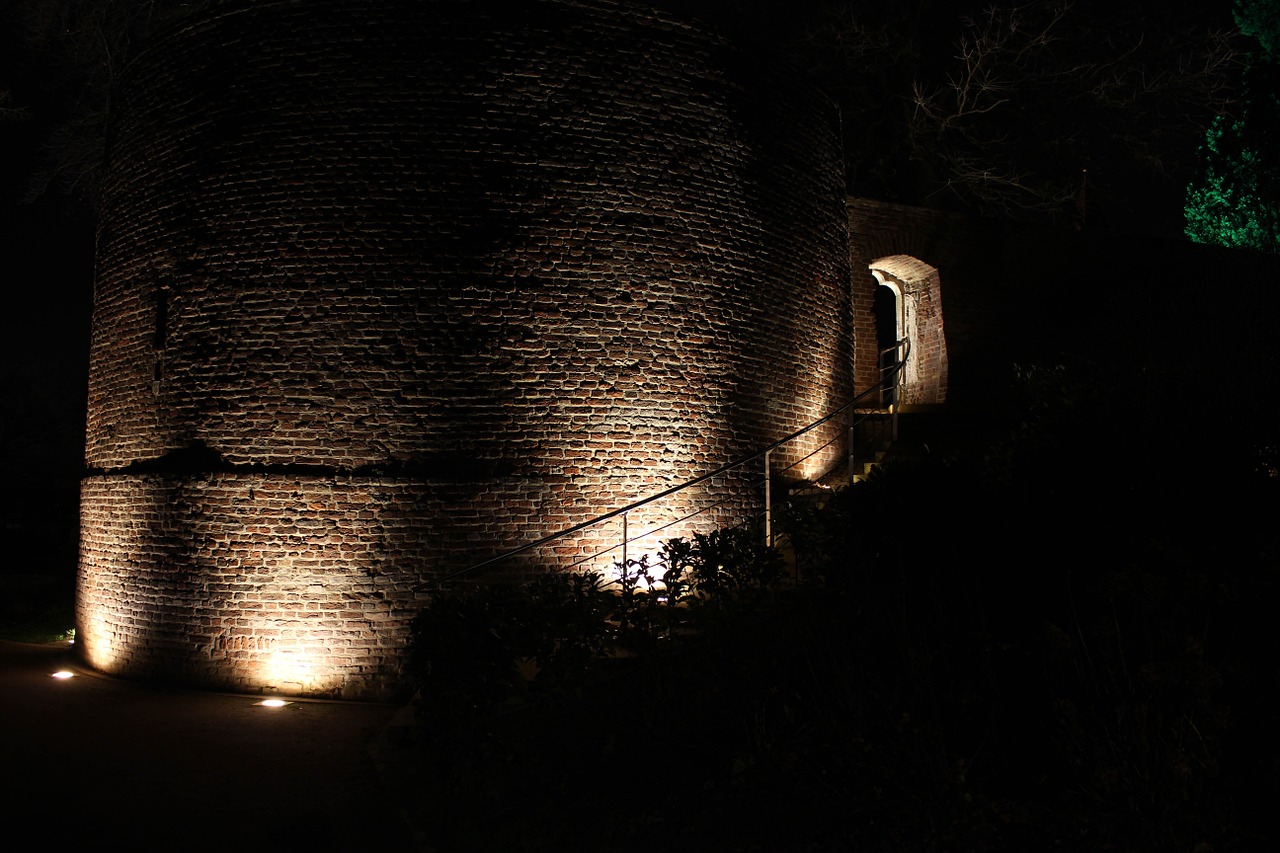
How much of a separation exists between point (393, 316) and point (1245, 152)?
56.7 feet

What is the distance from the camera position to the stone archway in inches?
528

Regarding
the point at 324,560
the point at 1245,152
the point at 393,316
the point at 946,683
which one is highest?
the point at 1245,152

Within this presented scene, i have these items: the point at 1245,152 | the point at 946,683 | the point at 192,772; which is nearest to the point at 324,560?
the point at 192,772

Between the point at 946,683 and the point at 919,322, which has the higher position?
the point at 919,322

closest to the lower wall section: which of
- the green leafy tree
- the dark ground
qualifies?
the dark ground

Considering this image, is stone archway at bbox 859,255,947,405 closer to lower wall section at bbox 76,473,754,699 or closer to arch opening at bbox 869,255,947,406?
arch opening at bbox 869,255,947,406

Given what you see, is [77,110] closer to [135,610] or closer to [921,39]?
[135,610]

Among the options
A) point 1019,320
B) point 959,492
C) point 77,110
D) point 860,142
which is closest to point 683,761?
point 959,492

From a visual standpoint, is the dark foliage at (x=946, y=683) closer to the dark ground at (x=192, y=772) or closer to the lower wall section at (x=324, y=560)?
the dark ground at (x=192, y=772)

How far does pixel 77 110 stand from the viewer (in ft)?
47.1

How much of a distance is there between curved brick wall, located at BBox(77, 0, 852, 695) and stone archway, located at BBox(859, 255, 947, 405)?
5131 millimetres

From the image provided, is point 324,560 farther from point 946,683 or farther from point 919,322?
point 919,322

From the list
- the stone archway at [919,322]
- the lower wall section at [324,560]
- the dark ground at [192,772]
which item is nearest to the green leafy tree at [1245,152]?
the stone archway at [919,322]

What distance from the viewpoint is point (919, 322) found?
45.5 feet
